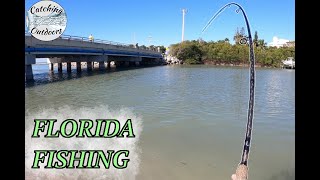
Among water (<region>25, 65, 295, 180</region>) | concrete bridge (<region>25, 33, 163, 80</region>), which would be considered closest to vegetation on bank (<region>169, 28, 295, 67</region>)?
concrete bridge (<region>25, 33, 163, 80</region>)

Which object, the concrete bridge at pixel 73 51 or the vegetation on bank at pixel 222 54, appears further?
the vegetation on bank at pixel 222 54

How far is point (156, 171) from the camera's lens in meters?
8.17

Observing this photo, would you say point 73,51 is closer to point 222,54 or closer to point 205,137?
point 205,137

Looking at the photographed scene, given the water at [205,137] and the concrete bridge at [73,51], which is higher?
the concrete bridge at [73,51]

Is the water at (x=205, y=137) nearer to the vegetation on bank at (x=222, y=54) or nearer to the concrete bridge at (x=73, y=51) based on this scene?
the concrete bridge at (x=73, y=51)

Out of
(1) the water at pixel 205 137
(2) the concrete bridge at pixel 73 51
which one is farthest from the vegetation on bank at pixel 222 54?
(1) the water at pixel 205 137

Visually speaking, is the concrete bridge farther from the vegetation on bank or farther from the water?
the vegetation on bank

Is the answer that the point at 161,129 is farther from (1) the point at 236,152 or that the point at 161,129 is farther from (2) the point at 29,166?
(2) the point at 29,166

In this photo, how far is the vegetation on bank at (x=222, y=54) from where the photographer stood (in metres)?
103

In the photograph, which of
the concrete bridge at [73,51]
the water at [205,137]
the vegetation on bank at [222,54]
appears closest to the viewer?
the water at [205,137]
